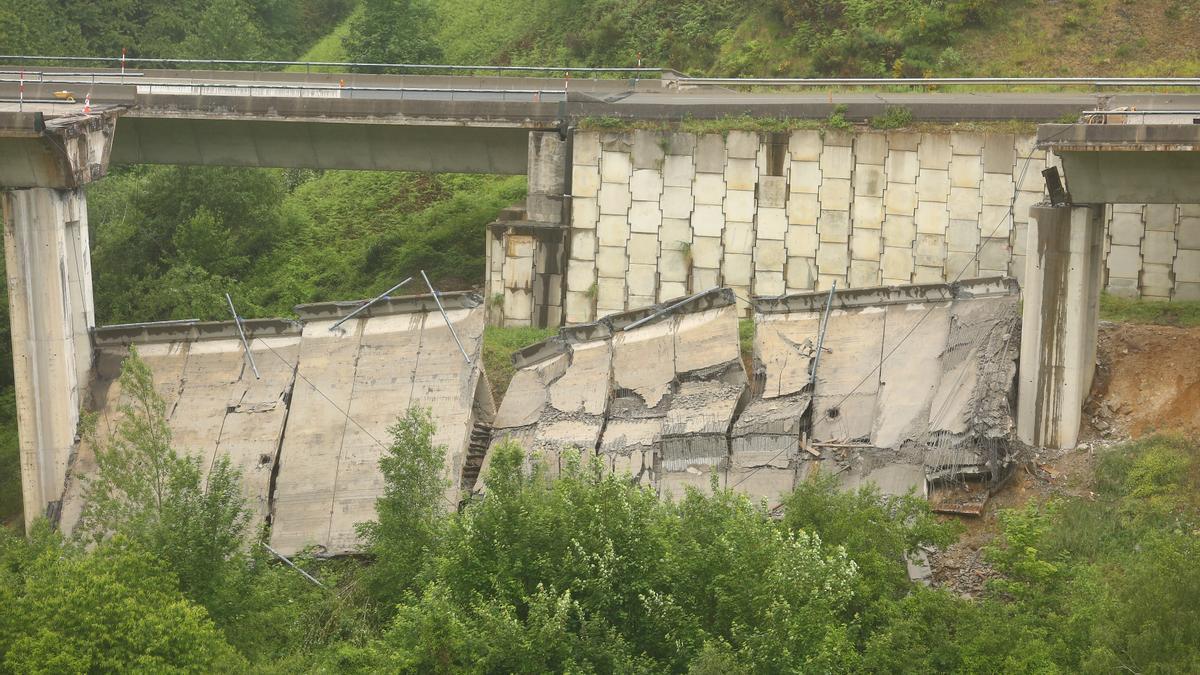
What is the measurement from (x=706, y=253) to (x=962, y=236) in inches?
220

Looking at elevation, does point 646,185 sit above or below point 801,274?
above

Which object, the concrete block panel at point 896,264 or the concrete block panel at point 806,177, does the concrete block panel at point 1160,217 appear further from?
the concrete block panel at point 806,177

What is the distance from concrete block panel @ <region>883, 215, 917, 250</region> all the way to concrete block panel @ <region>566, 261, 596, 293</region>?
6649 millimetres

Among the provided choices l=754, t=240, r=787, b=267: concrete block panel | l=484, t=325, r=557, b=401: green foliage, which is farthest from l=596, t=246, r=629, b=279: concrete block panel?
l=754, t=240, r=787, b=267: concrete block panel

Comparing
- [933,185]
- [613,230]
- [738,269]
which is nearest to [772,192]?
[738,269]

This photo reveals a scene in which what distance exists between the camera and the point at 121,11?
6059 centimetres

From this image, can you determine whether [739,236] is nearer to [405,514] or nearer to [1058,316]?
[1058,316]

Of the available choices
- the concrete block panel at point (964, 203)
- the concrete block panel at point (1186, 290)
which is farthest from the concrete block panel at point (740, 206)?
the concrete block panel at point (1186, 290)

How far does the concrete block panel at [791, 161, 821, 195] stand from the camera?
3341cm

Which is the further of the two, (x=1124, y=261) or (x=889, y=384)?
(x=1124, y=261)

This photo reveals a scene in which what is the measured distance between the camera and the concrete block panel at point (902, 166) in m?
32.8

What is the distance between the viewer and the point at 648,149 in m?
34.2

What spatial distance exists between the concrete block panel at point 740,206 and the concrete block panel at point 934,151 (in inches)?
148

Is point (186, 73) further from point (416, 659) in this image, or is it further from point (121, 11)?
point (416, 659)
